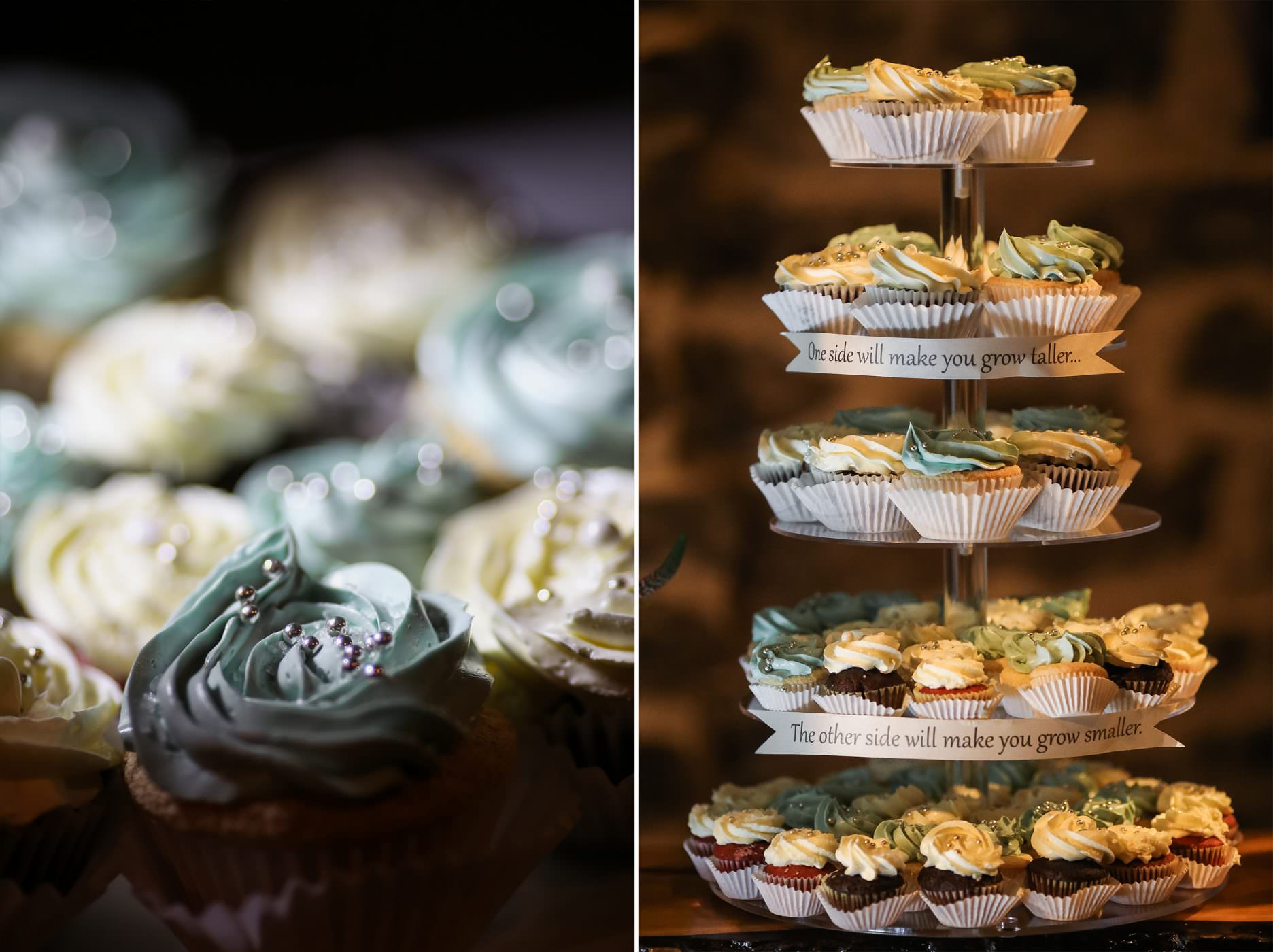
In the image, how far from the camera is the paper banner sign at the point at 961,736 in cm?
282

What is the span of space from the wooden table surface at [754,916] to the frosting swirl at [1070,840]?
0.17 m

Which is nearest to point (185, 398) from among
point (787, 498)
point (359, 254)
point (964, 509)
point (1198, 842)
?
point (359, 254)

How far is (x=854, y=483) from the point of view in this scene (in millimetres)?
2842

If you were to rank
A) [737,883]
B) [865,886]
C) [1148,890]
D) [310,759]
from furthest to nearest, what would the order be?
[737,883] → [1148,890] → [865,886] → [310,759]

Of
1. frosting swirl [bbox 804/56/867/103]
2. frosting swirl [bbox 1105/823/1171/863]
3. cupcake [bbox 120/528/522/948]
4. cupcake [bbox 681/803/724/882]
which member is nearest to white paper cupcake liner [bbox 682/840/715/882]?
cupcake [bbox 681/803/724/882]

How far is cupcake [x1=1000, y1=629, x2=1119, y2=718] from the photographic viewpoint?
9.24ft

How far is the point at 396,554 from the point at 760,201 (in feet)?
4.45

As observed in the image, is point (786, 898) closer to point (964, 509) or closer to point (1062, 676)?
point (1062, 676)

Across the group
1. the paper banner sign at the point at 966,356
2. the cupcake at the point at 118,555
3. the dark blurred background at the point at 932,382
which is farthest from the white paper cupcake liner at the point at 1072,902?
the cupcake at the point at 118,555

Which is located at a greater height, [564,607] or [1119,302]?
[1119,302]

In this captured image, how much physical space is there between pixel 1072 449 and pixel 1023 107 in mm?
645

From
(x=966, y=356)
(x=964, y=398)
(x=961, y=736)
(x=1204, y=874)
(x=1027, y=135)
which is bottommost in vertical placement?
(x=1204, y=874)

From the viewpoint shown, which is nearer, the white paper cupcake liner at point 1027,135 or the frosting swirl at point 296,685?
the frosting swirl at point 296,685

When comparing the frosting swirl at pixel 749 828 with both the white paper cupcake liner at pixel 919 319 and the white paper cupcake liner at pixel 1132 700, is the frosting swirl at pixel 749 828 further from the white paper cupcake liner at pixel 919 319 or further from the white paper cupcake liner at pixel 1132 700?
the white paper cupcake liner at pixel 919 319
